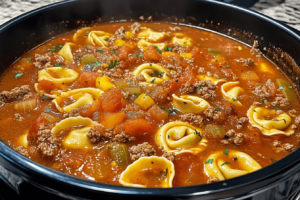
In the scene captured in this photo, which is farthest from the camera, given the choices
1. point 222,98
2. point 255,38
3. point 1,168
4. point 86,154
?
point 255,38

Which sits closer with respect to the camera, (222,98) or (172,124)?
(172,124)

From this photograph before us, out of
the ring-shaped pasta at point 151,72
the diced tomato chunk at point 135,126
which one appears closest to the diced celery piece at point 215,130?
the diced tomato chunk at point 135,126

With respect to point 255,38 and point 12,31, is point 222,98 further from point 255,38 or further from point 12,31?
point 12,31

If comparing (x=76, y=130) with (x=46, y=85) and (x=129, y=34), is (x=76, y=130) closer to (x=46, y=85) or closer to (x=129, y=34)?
(x=46, y=85)

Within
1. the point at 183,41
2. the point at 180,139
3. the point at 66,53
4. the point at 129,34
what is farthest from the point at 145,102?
the point at 129,34

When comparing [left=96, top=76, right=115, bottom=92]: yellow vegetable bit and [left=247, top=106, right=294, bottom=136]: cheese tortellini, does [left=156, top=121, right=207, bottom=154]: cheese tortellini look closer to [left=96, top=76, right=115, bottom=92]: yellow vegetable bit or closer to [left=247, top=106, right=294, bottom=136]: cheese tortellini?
[left=247, top=106, right=294, bottom=136]: cheese tortellini

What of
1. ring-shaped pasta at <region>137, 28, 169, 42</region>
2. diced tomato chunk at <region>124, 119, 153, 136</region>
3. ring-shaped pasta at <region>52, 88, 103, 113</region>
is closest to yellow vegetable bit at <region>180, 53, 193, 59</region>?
ring-shaped pasta at <region>137, 28, 169, 42</region>

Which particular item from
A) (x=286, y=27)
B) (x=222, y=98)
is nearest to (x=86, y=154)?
(x=222, y=98)
